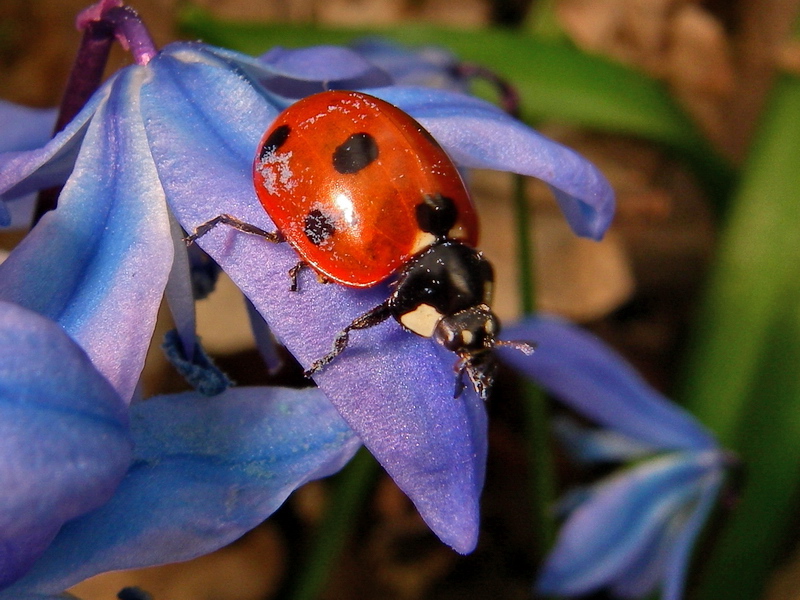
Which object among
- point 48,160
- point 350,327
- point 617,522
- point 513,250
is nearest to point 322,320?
point 350,327

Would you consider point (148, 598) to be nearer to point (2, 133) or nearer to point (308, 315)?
point (308, 315)

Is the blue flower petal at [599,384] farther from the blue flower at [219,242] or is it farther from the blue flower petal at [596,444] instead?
the blue flower at [219,242]

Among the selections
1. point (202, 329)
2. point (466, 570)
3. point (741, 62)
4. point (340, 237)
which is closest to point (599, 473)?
point (466, 570)

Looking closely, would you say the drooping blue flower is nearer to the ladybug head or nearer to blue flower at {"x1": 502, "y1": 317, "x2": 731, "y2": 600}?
the ladybug head

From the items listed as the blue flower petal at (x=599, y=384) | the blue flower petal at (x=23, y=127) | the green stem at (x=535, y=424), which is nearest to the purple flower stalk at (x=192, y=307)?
the blue flower petal at (x=23, y=127)

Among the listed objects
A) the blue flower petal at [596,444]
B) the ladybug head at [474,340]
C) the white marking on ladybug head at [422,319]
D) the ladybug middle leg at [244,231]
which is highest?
the ladybug middle leg at [244,231]

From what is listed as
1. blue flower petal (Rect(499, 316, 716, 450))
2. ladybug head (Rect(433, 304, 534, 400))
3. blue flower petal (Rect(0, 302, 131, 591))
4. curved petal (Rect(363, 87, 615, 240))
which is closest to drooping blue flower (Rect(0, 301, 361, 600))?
blue flower petal (Rect(0, 302, 131, 591))

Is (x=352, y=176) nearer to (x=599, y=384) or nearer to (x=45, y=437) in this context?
(x=45, y=437)
